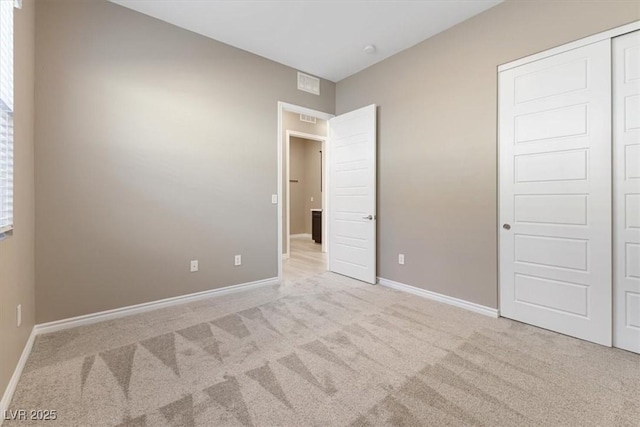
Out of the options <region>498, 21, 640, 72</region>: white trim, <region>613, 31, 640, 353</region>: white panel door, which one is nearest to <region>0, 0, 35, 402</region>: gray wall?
<region>498, 21, 640, 72</region>: white trim

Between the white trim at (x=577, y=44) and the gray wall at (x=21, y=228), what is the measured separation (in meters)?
3.77

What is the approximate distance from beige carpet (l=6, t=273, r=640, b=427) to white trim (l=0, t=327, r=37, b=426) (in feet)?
0.12

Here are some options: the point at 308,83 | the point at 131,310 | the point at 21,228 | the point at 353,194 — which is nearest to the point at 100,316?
the point at 131,310

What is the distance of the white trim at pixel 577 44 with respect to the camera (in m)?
2.02

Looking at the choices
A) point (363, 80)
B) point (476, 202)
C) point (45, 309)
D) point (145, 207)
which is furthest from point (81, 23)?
point (476, 202)

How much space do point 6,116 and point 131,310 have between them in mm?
1868

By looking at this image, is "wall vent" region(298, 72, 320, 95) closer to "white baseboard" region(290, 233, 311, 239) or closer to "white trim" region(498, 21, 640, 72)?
"white trim" region(498, 21, 640, 72)

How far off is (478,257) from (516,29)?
84.3 inches

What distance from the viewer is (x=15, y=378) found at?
1.66m

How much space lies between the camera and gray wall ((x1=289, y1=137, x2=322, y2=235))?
8133 mm

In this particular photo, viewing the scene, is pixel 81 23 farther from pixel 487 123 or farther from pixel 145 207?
pixel 487 123

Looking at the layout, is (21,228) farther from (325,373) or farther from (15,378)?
(325,373)

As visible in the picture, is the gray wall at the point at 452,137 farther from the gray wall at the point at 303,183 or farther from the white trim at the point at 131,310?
the gray wall at the point at 303,183

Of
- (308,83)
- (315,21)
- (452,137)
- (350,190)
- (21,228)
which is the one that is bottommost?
(21,228)
